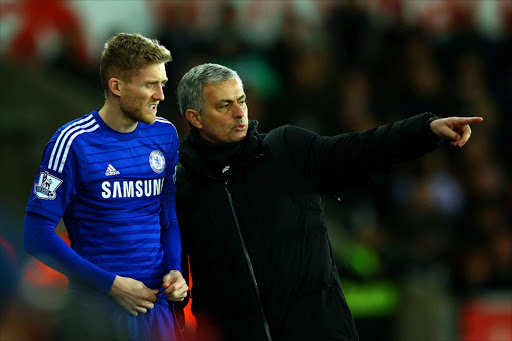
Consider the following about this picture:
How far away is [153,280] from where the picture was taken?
342 cm

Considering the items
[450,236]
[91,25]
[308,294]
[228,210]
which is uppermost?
[91,25]

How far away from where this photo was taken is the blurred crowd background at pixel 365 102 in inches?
293

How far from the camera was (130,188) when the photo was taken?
3342mm

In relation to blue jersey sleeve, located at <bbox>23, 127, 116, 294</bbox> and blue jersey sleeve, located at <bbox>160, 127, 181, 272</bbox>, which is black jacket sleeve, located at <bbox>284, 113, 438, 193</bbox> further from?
blue jersey sleeve, located at <bbox>23, 127, 116, 294</bbox>

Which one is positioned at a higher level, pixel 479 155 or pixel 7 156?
pixel 7 156

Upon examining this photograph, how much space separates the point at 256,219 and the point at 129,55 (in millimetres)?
817

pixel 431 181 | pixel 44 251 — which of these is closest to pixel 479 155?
pixel 431 181

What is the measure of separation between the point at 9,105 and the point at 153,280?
15.4 feet

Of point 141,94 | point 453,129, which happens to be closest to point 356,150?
point 453,129

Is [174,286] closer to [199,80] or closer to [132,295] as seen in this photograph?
[132,295]

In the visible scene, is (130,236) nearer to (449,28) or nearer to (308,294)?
(308,294)

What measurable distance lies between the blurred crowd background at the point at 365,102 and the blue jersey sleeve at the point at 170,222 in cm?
352

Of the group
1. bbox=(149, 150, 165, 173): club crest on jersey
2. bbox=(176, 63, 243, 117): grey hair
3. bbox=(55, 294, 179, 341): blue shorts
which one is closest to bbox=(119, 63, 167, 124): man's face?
bbox=(149, 150, 165, 173): club crest on jersey

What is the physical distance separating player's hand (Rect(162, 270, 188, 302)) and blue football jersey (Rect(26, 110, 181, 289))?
2.3 inches
